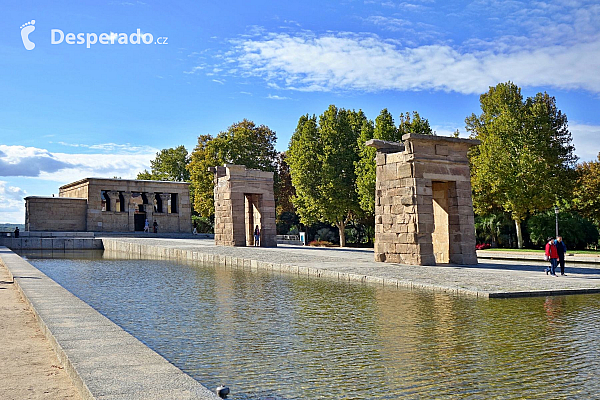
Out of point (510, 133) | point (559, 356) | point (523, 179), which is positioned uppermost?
point (510, 133)

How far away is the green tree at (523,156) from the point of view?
3428 cm

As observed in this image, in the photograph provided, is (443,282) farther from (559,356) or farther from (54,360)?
(54,360)

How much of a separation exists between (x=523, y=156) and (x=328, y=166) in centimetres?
1386

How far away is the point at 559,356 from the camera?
6.88m

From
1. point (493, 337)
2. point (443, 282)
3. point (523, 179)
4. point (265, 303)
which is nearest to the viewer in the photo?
point (493, 337)

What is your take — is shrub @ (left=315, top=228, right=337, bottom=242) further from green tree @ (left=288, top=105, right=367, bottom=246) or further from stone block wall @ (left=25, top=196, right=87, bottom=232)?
stone block wall @ (left=25, top=196, right=87, bottom=232)

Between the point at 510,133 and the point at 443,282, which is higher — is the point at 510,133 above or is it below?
above

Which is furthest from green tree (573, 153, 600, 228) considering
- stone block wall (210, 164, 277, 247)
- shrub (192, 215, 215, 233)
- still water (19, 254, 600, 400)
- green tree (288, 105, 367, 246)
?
shrub (192, 215, 215, 233)

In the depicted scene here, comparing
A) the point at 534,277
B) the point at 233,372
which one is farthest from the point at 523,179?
the point at 233,372

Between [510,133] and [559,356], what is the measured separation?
3028cm

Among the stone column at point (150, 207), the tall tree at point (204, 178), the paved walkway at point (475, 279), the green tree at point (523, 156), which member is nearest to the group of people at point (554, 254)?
the paved walkway at point (475, 279)

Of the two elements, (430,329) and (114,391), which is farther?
(430,329)

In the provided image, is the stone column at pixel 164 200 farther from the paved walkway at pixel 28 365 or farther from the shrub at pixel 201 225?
the paved walkway at pixel 28 365

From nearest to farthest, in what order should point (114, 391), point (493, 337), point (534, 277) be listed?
point (114, 391)
point (493, 337)
point (534, 277)
